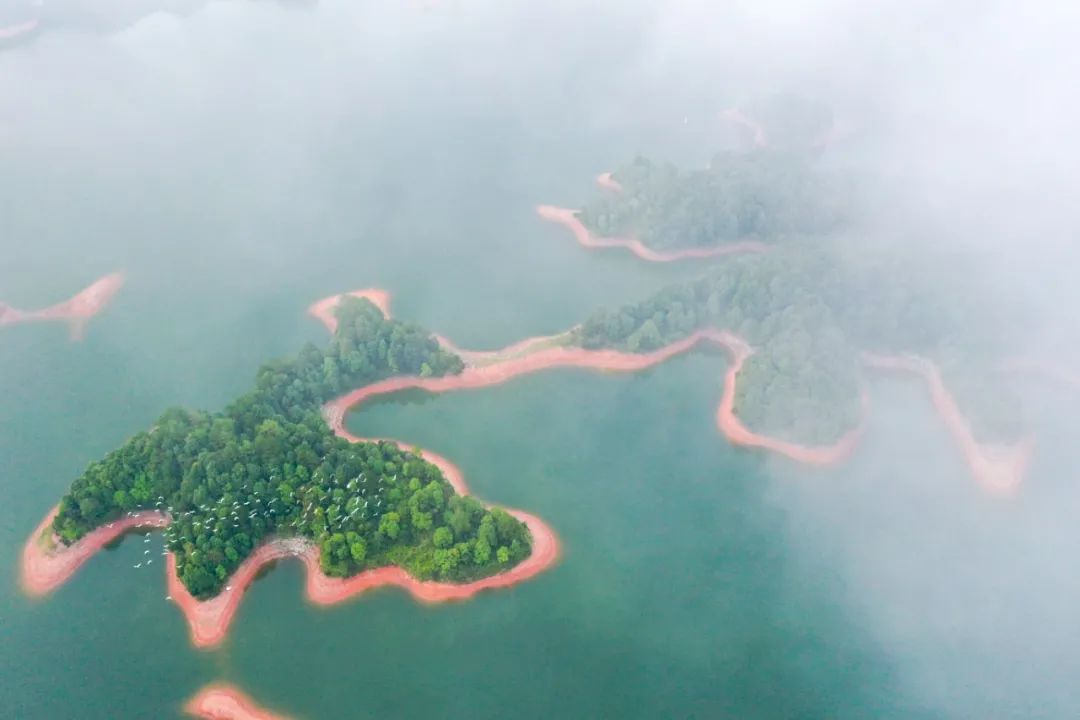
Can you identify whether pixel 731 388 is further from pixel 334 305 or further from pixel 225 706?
pixel 225 706

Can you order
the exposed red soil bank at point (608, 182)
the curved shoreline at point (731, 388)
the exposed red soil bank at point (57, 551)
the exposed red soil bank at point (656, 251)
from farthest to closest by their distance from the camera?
the exposed red soil bank at point (608, 182), the exposed red soil bank at point (656, 251), the curved shoreline at point (731, 388), the exposed red soil bank at point (57, 551)

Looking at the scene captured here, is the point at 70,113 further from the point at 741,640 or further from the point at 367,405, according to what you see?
the point at 741,640

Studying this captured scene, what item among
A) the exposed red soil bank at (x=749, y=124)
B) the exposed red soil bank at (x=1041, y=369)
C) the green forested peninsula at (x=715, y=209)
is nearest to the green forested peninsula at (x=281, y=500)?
the green forested peninsula at (x=715, y=209)

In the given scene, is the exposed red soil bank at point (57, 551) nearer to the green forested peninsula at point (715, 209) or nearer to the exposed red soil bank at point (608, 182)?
the green forested peninsula at point (715, 209)

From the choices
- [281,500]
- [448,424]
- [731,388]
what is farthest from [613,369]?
→ [281,500]

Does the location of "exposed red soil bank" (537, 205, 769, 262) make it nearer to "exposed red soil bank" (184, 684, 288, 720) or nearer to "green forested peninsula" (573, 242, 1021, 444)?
"green forested peninsula" (573, 242, 1021, 444)

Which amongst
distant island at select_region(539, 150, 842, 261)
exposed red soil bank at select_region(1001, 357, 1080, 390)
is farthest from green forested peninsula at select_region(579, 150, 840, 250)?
exposed red soil bank at select_region(1001, 357, 1080, 390)

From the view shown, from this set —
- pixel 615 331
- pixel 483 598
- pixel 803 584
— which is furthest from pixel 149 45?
pixel 803 584
